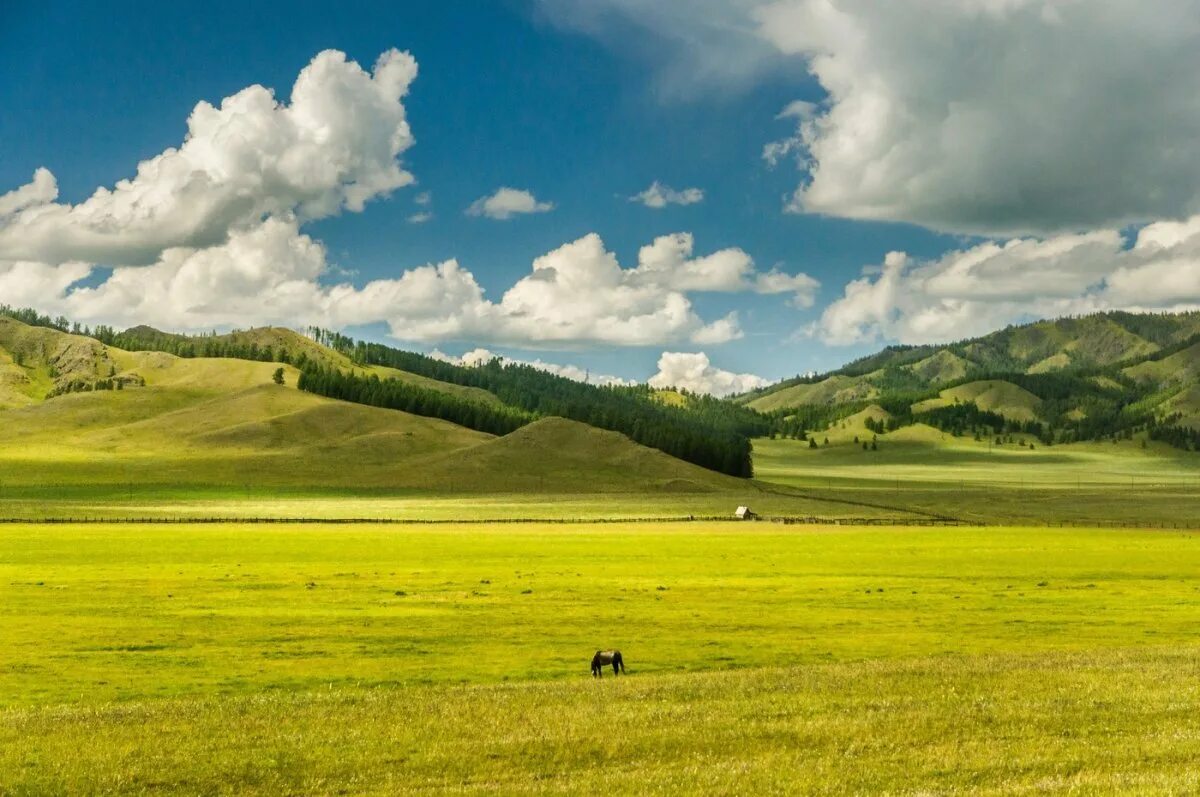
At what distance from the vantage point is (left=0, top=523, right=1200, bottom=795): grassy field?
17969mm

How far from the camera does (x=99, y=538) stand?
9725 centimetres

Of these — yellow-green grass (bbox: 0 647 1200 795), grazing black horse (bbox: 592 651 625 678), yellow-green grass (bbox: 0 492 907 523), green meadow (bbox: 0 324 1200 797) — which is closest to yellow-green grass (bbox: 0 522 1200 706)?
green meadow (bbox: 0 324 1200 797)

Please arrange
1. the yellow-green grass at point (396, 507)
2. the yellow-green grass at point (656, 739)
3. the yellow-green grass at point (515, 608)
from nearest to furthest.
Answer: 1. the yellow-green grass at point (656, 739)
2. the yellow-green grass at point (515, 608)
3. the yellow-green grass at point (396, 507)

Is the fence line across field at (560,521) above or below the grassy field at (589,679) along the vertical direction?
below

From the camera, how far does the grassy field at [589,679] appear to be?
59.0ft

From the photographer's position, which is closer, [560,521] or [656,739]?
[656,739]

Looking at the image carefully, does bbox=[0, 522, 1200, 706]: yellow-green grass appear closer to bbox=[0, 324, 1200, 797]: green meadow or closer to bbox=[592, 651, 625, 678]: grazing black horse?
bbox=[0, 324, 1200, 797]: green meadow

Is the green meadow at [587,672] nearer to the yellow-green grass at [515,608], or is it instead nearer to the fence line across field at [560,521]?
the yellow-green grass at [515,608]

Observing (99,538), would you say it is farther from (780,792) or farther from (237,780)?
(780,792)

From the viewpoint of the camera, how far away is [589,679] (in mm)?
29312

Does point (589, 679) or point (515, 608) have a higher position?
point (589, 679)

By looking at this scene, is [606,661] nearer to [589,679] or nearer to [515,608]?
[589,679]

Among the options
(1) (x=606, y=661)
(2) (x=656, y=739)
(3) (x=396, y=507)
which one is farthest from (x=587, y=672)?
(3) (x=396, y=507)

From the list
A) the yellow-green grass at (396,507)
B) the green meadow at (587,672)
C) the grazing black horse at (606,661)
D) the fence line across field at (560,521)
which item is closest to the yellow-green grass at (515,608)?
the green meadow at (587,672)
